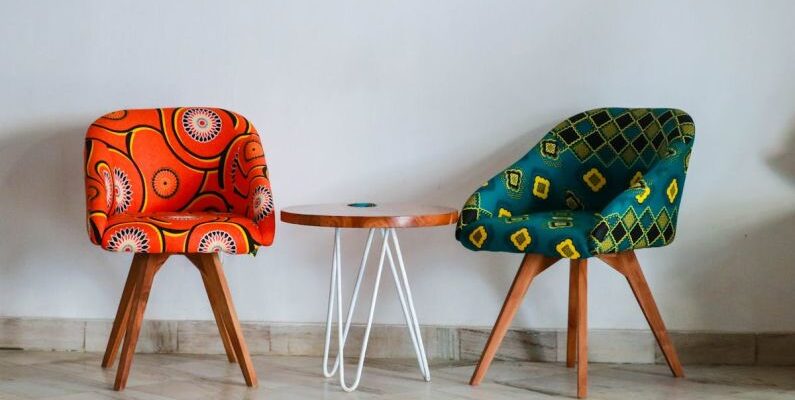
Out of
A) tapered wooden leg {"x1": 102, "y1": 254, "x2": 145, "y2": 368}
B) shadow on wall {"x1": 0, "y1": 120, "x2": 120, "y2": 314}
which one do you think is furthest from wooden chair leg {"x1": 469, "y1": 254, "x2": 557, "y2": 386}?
shadow on wall {"x1": 0, "y1": 120, "x2": 120, "y2": 314}

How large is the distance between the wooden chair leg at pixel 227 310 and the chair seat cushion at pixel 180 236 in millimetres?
114

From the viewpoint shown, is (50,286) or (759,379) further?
(50,286)

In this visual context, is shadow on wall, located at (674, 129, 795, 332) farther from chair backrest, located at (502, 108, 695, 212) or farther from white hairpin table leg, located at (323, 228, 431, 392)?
white hairpin table leg, located at (323, 228, 431, 392)

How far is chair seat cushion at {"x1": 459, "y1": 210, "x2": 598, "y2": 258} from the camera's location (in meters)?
3.24

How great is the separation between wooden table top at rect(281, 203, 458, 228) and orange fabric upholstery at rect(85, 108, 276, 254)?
130 mm

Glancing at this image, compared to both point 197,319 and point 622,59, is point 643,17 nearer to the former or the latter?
point 622,59

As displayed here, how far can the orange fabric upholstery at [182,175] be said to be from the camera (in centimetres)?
341

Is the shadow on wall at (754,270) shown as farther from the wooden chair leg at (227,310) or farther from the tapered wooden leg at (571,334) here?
the wooden chair leg at (227,310)

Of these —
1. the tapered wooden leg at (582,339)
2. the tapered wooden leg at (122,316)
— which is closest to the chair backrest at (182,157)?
the tapered wooden leg at (122,316)

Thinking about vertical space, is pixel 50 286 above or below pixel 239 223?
below

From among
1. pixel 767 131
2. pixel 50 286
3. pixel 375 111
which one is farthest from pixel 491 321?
pixel 50 286

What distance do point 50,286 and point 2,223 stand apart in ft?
0.99

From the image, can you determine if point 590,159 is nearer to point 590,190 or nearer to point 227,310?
point 590,190

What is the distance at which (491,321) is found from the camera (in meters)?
4.00
